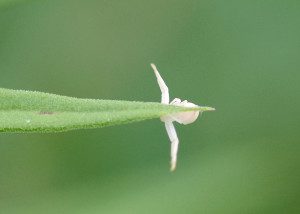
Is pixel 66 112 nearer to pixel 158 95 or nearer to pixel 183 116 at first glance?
pixel 183 116

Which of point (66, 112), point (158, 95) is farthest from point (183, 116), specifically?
point (158, 95)

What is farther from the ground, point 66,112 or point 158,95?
point 158,95

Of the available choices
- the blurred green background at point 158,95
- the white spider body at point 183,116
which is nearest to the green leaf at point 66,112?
the white spider body at point 183,116

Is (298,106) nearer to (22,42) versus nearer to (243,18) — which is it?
(243,18)

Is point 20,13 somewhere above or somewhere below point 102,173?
above

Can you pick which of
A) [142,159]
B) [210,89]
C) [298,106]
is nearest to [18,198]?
[142,159]

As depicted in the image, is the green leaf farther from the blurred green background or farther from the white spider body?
the blurred green background

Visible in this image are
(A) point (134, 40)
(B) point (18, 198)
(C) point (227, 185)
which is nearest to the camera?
(B) point (18, 198)
